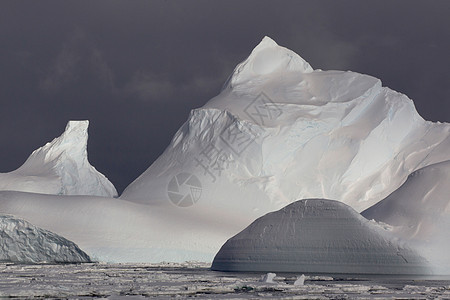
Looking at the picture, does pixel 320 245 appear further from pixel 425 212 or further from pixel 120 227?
pixel 120 227

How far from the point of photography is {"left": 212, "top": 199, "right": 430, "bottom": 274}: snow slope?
25984mm

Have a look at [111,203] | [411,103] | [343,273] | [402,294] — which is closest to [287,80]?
[411,103]

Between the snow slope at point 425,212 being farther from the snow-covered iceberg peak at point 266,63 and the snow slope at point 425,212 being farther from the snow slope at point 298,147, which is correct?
the snow-covered iceberg peak at point 266,63

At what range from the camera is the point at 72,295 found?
16.0 meters

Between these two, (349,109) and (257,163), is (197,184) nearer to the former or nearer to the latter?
(257,163)

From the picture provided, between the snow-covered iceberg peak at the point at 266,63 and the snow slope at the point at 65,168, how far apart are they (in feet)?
44.3

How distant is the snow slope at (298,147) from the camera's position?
5219cm

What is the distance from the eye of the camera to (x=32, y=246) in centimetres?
4234

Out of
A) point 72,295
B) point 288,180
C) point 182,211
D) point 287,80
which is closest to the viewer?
point 72,295

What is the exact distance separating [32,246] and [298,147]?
20.9 m

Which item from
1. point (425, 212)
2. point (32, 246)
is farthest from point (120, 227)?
point (425, 212)

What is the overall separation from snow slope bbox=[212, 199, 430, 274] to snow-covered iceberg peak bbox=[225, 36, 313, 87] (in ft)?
101

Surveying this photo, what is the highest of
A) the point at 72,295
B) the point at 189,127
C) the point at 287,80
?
the point at 287,80

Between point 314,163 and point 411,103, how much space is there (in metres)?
9.06
